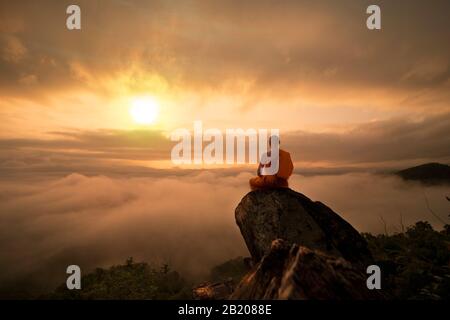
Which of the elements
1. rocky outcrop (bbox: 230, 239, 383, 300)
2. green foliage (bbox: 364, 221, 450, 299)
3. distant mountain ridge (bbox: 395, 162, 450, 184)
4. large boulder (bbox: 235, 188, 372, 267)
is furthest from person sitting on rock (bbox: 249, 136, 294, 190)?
distant mountain ridge (bbox: 395, 162, 450, 184)

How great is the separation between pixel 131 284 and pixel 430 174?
196m

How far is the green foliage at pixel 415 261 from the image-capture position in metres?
9.94

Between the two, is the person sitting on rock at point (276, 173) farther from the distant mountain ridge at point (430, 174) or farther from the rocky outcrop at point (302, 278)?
the distant mountain ridge at point (430, 174)

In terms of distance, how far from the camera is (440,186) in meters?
155

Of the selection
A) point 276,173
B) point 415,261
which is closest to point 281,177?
point 276,173

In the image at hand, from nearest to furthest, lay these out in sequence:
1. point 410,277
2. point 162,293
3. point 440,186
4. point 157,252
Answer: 1. point 410,277
2. point 162,293
3. point 157,252
4. point 440,186

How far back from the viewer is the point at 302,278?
6.05 meters

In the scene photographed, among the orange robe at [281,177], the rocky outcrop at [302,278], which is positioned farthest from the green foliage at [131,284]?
the rocky outcrop at [302,278]

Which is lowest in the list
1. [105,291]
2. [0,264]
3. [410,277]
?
[0,264]

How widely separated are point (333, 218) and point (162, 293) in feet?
30.2

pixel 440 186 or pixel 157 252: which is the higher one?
pixel 440 186

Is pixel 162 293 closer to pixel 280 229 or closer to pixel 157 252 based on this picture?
pixel 280 229
